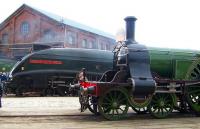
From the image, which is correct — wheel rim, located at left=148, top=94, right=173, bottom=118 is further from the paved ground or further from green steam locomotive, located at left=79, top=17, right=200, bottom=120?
the paved ground

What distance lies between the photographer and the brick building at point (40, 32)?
4016cm

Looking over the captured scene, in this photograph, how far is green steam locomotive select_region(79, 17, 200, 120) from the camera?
1150cm

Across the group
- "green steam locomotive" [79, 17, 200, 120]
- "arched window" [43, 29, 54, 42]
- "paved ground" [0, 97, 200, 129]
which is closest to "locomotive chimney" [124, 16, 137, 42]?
"green steam locomotive" [79, 17, 200, 120]

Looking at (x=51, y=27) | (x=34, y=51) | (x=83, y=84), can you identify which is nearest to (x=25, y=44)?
(x=51, y=27)

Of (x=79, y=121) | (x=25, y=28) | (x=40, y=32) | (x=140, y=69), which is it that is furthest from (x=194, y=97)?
(x=25, y=28)

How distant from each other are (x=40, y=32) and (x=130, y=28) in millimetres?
30387

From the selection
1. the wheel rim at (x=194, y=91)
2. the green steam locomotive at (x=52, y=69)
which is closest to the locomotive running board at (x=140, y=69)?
the wheel rim at (x=194, y=91)

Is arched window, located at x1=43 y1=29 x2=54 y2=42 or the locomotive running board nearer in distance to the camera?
the locomotive running board

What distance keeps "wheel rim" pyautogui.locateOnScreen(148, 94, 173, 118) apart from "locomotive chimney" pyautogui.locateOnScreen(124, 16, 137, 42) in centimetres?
202

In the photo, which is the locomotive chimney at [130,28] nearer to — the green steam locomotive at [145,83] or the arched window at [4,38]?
the green steam locomotive at [145,83]

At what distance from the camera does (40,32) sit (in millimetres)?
41844

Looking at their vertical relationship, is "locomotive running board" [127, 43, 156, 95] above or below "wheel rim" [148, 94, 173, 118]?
above

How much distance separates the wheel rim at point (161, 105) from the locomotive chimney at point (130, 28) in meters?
2.02

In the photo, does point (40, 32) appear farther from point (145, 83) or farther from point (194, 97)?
point (145, 83)
